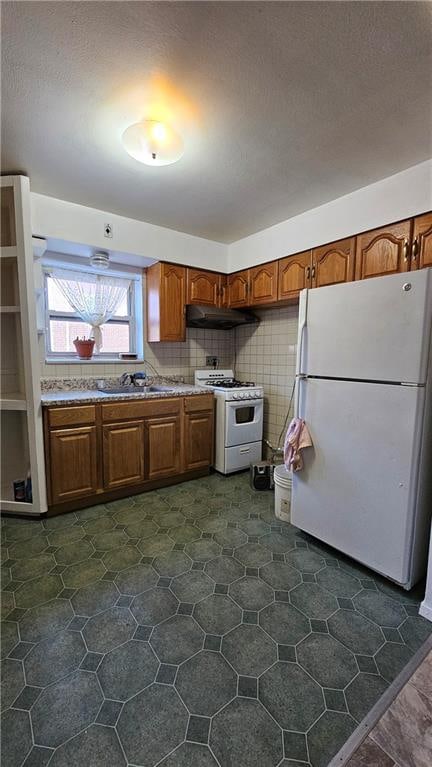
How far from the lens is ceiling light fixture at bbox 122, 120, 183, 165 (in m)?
1.63

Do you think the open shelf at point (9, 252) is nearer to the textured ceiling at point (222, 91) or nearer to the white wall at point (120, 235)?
the white wall at point (120, 235)

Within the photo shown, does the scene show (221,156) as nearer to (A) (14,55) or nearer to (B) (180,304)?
(A) (14,55)

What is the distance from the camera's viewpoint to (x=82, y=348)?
311 cm

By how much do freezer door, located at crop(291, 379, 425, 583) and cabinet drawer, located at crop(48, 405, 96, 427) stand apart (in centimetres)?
161

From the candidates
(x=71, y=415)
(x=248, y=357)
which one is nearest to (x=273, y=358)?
(x=248, y=357)

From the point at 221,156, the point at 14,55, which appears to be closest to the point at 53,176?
the point at 14,55

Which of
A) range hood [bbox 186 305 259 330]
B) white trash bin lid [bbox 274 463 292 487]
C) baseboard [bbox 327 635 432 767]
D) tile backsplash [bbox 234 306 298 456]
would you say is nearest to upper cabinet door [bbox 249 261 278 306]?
range hood [bbox 186 305 259 330]

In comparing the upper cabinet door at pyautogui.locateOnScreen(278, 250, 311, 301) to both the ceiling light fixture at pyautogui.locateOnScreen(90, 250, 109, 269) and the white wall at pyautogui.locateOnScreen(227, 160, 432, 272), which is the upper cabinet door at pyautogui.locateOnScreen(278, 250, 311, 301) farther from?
the ceiling light fixture at pyautogui.locateOnScreen(90, 250, 109, 269)

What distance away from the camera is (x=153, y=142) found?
166 centimetres

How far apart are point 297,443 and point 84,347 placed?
2197mm

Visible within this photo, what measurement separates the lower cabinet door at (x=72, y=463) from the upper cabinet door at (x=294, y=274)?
2.05 meters

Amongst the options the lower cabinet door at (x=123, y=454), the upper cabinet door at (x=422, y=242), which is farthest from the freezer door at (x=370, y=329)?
the lower cabinet door at (x=123, y=454)

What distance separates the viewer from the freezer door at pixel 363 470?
1652 mm

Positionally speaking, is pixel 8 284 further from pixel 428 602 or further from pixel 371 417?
pixel 428 602
